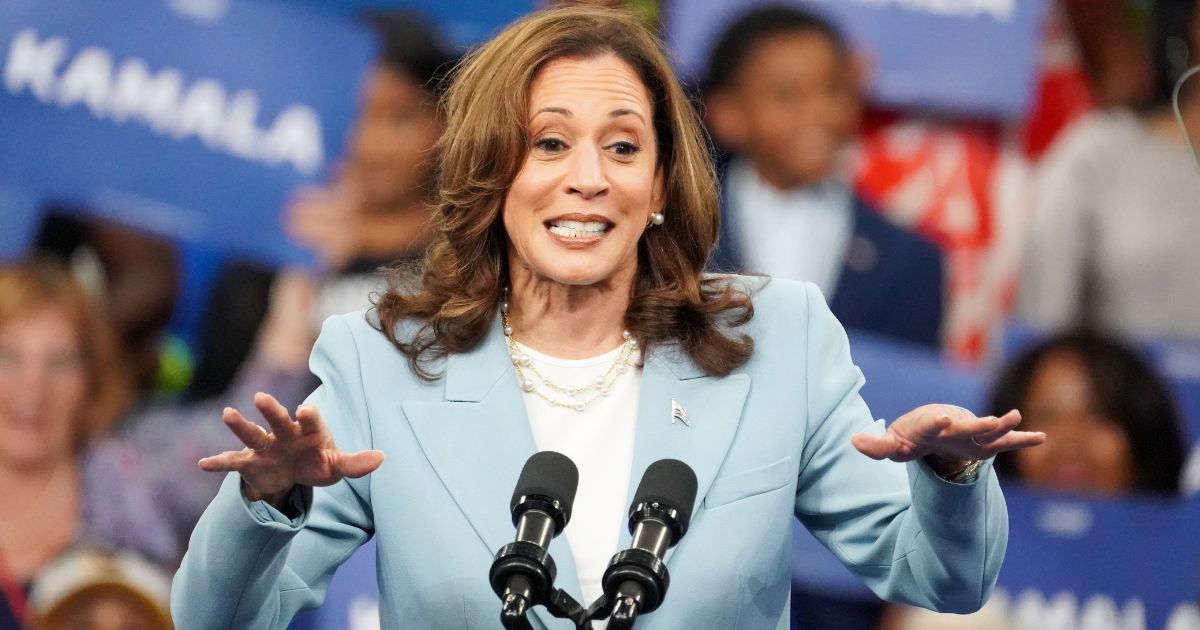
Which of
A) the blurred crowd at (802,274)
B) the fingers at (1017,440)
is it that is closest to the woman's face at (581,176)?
the fingers at (1017,440)

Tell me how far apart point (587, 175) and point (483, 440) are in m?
0.43

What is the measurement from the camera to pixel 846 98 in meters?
4.91

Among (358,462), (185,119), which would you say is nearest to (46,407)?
(185,119)

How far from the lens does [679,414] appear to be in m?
2.19

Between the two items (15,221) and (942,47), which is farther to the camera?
(942,47)

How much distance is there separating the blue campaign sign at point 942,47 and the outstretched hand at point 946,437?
312 cm

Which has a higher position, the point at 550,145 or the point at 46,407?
the point at 550,145

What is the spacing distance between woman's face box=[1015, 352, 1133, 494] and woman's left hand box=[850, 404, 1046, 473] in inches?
125

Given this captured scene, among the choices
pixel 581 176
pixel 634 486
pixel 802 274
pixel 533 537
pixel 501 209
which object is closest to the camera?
pixel 533 537

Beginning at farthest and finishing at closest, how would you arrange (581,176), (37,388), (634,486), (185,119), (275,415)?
(185,119)
(37,388)
(581,176)
(634,486)
(275,415)

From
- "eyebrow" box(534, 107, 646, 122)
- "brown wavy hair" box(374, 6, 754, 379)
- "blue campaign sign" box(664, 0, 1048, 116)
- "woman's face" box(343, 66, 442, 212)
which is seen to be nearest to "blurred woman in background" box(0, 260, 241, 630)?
"woman's face" box(343, 66, 442, 212)

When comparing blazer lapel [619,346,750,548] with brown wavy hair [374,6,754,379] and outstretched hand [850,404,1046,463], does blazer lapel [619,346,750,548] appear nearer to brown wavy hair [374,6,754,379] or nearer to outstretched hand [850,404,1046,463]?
brown wavy hair [374,6,754,379]

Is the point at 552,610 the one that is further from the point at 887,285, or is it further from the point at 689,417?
the point at 887,285

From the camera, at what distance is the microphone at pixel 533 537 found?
1.59 meters
